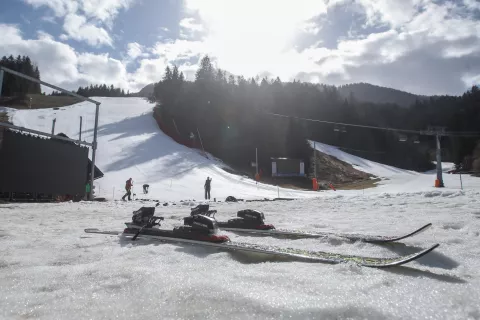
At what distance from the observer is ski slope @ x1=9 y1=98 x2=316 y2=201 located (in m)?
24.0

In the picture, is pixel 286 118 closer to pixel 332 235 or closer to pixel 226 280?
→ pixel 332 235

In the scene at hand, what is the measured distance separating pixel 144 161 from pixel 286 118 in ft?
107

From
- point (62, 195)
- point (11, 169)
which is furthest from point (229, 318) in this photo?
point (62, 195)

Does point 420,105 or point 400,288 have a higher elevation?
point 420,105

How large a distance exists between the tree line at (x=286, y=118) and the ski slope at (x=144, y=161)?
7306 mm

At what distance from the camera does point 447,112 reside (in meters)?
82.9

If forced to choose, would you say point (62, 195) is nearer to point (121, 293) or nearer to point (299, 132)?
point (121, 293)

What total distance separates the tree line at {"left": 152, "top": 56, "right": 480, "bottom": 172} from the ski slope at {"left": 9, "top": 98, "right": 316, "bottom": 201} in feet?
24.0

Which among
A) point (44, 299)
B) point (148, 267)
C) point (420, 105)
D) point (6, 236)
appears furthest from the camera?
point (420, 105)

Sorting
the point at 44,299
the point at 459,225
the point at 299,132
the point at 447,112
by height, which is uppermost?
the point at 447,112

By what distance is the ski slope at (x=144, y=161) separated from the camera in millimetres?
23984

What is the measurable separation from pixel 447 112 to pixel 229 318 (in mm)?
101425

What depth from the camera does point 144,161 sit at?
3253cm

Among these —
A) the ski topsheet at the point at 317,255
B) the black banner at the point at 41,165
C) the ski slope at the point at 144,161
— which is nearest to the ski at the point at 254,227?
the ski topsheet at the point at 317,255
